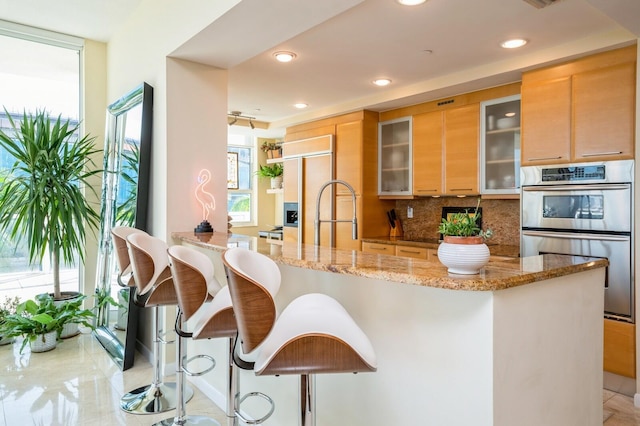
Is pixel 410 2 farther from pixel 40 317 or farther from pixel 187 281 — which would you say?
pixel 40 317

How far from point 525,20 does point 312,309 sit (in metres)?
2.43

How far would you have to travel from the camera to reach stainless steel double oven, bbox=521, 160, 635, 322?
9.40ft

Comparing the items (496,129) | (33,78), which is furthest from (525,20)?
(33,78)

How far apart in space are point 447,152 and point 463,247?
3.14 m

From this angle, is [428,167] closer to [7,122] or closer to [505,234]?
[505,234]

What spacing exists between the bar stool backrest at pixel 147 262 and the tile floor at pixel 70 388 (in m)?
0.86

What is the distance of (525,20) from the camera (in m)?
2.70

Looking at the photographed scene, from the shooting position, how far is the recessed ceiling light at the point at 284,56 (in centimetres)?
331

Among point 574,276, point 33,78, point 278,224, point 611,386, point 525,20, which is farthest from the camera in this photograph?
point 278,224

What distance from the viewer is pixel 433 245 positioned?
416cm

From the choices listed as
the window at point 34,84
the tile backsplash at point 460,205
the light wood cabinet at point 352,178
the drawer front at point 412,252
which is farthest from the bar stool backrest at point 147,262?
the tile backsplash at point 460,205

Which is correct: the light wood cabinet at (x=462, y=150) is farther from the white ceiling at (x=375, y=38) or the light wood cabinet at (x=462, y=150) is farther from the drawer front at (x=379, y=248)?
the drawer front at (x=379, y=248)

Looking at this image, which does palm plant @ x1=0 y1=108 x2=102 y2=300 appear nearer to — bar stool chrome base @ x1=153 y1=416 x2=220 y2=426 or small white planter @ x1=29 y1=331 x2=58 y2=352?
small white planter @ x1=29 y1=331 x2=58 y2=352

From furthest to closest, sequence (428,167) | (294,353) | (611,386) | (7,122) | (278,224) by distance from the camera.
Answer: (278,224) → (428,167) → (7,122) → (611,386) → (294,353)
